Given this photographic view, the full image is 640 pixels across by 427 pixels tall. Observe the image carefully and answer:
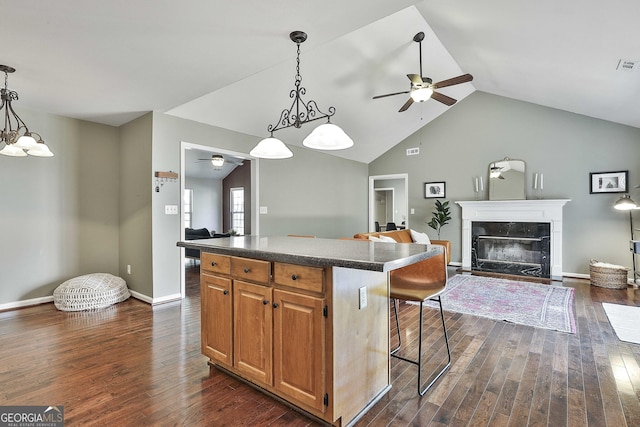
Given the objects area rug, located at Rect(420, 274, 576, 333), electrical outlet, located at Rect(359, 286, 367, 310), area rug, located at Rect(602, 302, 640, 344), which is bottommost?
area rug, located at Rect(420, 274, 576, 333)

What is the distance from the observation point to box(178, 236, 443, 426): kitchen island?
1539 millimetres

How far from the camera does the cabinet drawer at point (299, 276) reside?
1.55 m

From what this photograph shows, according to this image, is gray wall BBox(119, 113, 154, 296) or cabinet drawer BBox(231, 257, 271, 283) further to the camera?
gray wall BBox(119, 113, 154, 296)

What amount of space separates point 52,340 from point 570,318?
5120 millimetres

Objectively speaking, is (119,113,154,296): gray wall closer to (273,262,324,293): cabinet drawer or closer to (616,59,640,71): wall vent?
(273,262,324,293): cabinet drawer

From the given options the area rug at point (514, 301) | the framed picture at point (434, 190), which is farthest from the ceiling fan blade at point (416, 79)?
the framed picture at point (434, 190)

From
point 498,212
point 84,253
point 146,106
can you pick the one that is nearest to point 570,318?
point 498,212

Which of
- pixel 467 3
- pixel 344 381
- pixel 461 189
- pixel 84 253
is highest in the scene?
pixel 467 3

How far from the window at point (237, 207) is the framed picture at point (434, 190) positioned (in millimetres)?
5585

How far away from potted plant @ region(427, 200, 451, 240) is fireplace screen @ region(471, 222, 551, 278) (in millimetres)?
513

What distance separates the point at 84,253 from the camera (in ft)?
13.9

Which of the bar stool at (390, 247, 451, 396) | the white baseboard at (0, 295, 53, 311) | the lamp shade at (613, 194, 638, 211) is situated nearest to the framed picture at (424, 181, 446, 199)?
the lamp shade at (613, 194, 638, 211)

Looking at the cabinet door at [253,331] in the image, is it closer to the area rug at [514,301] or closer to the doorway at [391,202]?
the area rug at [514,301]

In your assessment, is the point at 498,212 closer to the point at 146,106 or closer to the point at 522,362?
the point at 522,362
